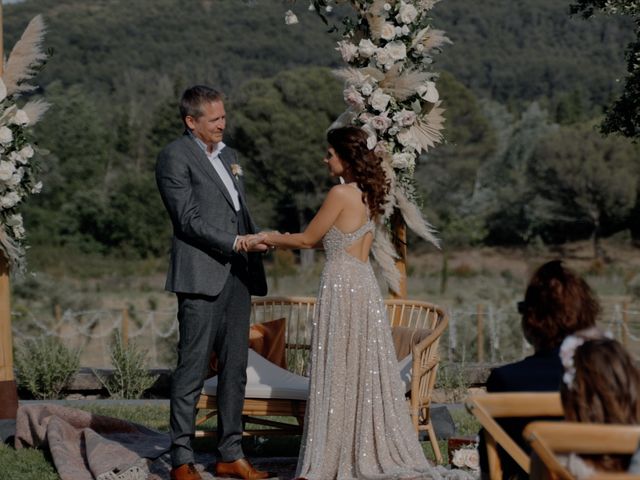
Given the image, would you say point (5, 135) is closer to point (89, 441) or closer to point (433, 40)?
point (89, 441)

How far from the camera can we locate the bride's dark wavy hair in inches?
240

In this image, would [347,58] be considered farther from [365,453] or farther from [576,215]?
[576,215]

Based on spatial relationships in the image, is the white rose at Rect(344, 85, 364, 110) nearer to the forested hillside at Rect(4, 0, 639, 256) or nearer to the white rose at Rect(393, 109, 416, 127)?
the white rose at Rect(393, 109, 416, 127)

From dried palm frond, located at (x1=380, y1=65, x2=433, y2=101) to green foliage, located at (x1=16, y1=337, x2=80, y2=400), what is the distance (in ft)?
11.4

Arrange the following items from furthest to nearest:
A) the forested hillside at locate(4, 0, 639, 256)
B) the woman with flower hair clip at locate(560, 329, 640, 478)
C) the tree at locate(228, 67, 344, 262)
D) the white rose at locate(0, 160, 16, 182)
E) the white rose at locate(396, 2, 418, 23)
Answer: the tree at locate(228, 67, 344, 262)
the forested hillside at locate(4, 0, 639, 256)
the white rose at locate(0, 160, 16, 182)
the white rose at locate(396, 2, 418, 23)
the woman with flower hair clip at locate(560, 329, 640, 478)

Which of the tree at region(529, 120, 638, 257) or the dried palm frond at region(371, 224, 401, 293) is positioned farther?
the tree at region(529, 120, 638, 257)

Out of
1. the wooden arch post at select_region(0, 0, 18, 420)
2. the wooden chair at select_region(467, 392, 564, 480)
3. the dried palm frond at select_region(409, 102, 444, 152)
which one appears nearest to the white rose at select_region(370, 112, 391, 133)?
the dried palm frond at select_region(409, 102, 444, 152)

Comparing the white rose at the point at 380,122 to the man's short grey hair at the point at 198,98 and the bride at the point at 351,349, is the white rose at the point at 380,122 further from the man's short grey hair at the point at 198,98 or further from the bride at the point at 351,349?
the man's short grey hair at the point at 198,98

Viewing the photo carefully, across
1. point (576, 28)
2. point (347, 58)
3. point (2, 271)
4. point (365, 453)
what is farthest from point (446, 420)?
point (576, 28)

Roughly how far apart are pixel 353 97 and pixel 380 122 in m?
0.23

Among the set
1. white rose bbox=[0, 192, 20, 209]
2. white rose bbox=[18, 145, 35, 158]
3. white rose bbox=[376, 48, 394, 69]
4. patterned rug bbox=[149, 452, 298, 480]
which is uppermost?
white rose bbox=[376, 48, 394, 69]

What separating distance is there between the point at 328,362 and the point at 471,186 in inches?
1506


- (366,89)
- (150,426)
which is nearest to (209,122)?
(366,89)

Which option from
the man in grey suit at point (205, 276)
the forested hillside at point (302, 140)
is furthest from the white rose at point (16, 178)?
the forested hillside at point (302, 140)
